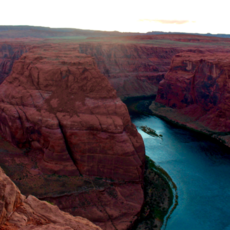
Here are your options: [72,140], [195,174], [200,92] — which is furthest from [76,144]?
[200,92]

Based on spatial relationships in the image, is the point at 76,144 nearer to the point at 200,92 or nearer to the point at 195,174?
the point at 195,174

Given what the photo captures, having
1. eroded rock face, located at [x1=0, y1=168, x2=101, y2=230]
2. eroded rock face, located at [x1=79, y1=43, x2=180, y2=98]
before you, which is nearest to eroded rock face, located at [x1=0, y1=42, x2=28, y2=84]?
eroded rock face, located at [x1=79, y1=43, x2=180, y2=98]

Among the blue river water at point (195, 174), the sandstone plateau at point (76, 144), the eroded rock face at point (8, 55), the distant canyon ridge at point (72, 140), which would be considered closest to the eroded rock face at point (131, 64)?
the eroded rock face at point (8, 55)

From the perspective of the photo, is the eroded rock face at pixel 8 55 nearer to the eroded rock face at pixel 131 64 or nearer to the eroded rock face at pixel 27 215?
the eroded rock face at pixel 131 64

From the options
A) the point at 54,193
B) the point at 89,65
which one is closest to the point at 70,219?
the point at 54,193

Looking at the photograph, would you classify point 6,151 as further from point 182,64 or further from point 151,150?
point 182,64

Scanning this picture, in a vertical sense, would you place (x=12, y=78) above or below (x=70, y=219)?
above
